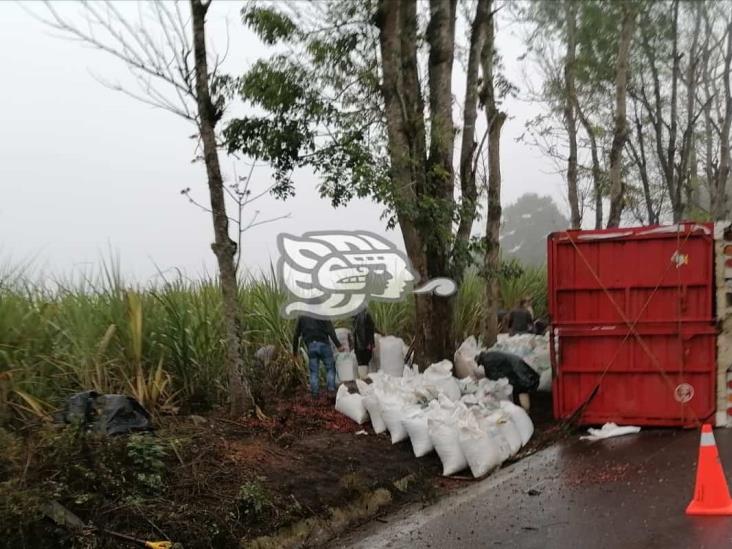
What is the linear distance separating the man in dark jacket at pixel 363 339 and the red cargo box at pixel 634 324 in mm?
2695

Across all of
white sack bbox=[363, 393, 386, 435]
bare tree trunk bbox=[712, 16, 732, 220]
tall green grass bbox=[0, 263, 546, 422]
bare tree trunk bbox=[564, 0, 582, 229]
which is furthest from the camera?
bare tree trunk bbox=[712, 16, 732, 220]

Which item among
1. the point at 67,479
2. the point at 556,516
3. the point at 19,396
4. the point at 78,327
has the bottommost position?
the point at 556,516

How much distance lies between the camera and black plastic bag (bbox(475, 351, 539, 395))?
941 cm

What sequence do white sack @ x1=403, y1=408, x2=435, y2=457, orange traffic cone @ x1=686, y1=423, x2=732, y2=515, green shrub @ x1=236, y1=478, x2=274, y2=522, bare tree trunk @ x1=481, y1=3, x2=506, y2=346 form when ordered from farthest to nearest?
→ 1. bare tree trunk @ x1=481, y1=3, x2=506, y2=346
2. white sack @ x1=403, y1=408, x2=435, y2=457
3. green shrub @ x1=236, y1=478, x2=274, y2=522
4. orange traffic cone @ x1=686, y1=423, x2=732, y2=515

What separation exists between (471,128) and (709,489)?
8.01m

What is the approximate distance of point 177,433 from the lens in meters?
6.43

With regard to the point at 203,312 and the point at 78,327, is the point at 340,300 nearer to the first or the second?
the point at 203,312

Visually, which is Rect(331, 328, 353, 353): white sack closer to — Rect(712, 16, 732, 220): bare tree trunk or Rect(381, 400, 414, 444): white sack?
Rect(381, 400, 414, 444): white sack

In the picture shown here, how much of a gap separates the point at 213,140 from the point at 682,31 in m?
15.6

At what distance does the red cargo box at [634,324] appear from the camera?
8.38 metres

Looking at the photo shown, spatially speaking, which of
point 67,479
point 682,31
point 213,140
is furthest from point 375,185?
point 682,31

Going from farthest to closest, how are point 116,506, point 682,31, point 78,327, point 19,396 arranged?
point 682,31 → point 78,327 → point 19,396 → point 116,506

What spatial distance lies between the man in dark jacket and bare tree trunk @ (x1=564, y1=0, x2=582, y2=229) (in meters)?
9.48

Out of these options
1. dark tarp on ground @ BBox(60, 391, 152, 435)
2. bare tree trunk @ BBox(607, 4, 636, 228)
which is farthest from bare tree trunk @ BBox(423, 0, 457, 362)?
bare tree trunk @ BBox(607, 4, 636, 228)
